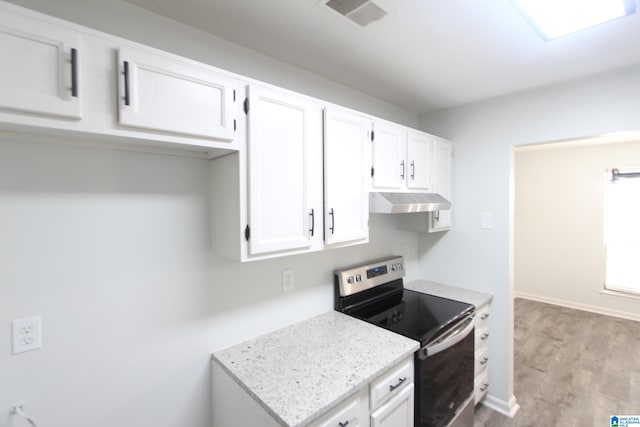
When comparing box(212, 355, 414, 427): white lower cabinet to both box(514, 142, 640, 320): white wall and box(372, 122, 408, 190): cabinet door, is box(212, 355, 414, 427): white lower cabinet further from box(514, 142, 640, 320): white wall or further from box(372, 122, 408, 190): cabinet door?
box(514, 142, 640, 320): white wall

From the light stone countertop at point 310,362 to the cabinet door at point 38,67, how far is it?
120cm

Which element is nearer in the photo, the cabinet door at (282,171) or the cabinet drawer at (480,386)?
the cabinet door at (282,171)

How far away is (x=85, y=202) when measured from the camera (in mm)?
1152

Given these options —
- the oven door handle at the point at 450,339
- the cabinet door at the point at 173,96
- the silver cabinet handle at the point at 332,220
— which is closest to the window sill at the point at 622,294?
the oven door handle at the point at 450,339

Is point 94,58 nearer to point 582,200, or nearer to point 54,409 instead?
point 54,409

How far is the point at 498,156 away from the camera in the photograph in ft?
7.90

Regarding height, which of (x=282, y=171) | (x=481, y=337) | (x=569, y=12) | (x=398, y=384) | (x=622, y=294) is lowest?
(x=622, y=294)

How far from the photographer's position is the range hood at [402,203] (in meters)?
1.80

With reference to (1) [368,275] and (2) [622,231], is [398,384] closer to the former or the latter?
(1) [368,275]


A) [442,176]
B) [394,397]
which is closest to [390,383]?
[394,397]

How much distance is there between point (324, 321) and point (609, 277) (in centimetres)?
481

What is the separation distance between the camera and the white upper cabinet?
1.90 meters

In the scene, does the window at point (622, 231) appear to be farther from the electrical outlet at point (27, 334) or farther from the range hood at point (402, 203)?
the electrical outlet at point (27, 334)

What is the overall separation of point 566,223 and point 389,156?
4.26 metres
